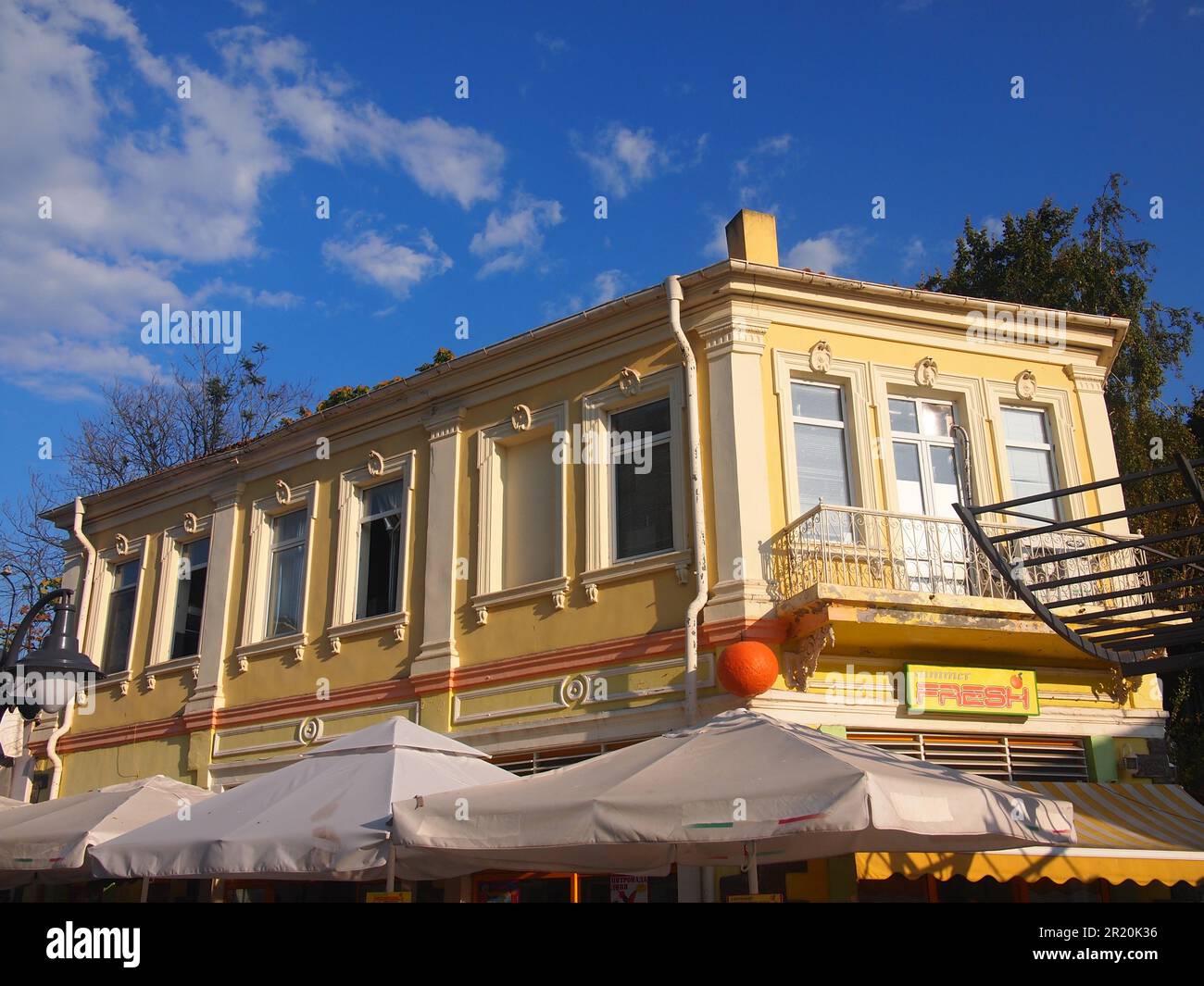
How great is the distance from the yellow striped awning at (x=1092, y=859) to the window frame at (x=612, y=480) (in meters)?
3.49

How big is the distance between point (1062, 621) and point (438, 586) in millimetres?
8079

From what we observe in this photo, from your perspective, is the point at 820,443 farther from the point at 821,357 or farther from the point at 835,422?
the point at 821,357

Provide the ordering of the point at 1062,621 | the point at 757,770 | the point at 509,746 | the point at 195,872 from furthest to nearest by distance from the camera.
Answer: the point at 509,746, the point at 195,872, the point at 1062,621, the point at 757,770

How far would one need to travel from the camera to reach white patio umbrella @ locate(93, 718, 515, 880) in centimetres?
763

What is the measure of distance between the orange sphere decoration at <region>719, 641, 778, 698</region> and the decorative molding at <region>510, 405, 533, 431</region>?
418 centimetres

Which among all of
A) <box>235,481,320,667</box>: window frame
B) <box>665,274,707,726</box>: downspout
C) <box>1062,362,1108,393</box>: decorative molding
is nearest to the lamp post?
<box>235,481,320,667</box>: window frame

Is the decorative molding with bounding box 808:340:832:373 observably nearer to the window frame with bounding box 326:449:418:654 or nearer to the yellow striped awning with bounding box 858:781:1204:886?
the yellow striped awning with bounding box 858:781:1204:886

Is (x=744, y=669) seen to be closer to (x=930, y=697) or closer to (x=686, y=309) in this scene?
(x=930, y=697)

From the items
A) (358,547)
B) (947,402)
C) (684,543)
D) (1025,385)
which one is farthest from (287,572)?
(1025,385)

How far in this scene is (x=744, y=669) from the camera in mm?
10367

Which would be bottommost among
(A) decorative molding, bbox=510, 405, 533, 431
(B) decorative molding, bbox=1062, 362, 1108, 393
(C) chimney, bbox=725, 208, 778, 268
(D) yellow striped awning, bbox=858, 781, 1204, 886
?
(D) yellow striped awning, bbox=858, 781, 1204, 886

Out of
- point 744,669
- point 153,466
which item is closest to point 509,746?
point 744,669

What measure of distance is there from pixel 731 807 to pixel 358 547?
955 centimetres

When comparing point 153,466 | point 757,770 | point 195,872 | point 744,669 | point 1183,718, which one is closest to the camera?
point 757,770
